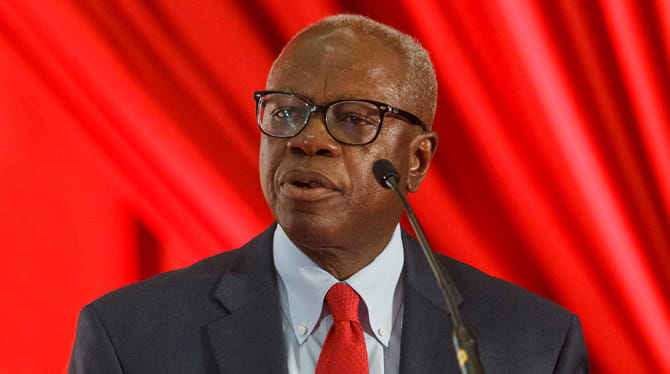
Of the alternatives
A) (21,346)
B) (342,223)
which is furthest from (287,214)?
(21,346)

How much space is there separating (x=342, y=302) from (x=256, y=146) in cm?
52

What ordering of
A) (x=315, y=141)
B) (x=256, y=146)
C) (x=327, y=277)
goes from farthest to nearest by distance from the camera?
(x=256, y=146)
(x=327, y=277)
(x=315, y=141)

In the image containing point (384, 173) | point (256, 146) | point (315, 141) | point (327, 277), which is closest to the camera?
point (384, 173)

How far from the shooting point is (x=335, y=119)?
1471 mm

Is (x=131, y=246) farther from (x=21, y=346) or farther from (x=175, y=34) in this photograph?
(x=175, y=34)

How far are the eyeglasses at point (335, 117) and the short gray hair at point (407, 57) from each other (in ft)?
0.24

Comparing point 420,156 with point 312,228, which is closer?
point 312,228

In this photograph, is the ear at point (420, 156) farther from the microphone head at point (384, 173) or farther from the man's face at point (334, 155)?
the microphone head at point (384, 173)

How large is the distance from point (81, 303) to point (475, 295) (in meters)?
0.78

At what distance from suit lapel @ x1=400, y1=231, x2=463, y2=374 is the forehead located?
12.3 inches

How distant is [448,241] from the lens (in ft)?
6.54

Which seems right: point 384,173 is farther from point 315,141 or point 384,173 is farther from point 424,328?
point 424,328

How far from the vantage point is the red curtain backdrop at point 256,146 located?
1857 millimetres

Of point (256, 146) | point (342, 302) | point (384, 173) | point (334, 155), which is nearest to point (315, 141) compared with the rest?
point (334, 155)
